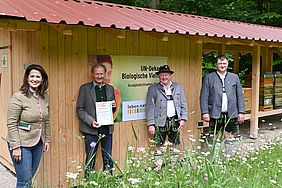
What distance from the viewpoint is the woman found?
3512mm

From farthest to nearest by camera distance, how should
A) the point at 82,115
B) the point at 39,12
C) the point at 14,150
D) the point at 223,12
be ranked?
the point at 223,12
the point at 82,115
the point at 39,12
the point at 14,150

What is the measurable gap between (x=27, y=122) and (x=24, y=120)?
Result: 0.12ft

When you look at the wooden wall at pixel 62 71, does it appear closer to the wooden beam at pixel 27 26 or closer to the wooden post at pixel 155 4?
the wooden beam at pixel 27 26

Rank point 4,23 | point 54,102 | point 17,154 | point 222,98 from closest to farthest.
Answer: point 17,154 < point 4,23 < point 54,102 < point 222,98

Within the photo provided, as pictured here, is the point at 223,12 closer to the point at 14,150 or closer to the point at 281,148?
the point at 281,148

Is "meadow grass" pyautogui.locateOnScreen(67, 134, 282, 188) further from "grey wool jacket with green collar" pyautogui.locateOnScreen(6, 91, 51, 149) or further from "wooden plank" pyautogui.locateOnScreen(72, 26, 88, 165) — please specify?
"wooden plank" pyautogui.locateOnScreen(72, 26, 88, 165)

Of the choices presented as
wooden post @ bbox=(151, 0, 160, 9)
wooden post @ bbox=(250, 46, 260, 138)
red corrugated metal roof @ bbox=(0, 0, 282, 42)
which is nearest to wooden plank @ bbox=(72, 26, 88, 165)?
red corrugated metal roof @ bbox=(0, 0, 282, 42)

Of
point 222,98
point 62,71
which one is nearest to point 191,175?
point 62,71

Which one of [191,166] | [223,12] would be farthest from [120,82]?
[223,12]

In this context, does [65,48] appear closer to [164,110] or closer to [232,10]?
[164,110]

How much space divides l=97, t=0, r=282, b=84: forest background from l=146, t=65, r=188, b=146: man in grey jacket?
26.0 ft

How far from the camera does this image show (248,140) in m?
7.69

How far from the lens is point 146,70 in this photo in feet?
18.0

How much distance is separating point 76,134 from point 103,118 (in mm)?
443
